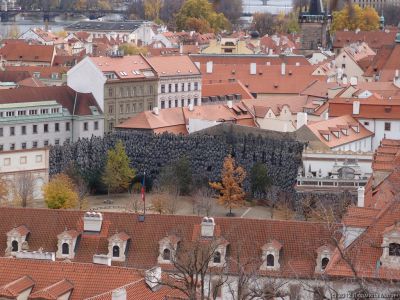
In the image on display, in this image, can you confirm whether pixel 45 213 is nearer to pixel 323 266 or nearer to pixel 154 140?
pixel 323 266

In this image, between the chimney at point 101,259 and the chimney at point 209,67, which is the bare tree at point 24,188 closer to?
the chimney at point 101,259

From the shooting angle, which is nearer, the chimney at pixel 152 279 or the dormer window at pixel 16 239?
the chimney at pixel 152 279

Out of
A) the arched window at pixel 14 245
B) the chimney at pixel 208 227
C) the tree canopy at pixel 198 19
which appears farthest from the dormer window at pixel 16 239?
the tree canopy at pixel 198 19

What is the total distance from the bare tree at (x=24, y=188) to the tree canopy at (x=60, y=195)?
0.89 meters

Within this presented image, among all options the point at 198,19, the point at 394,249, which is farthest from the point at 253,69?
the point at 198,19

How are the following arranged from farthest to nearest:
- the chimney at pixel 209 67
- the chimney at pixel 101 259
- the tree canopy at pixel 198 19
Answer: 1. the tree canopy at pixel 198 19
2. the chimney at pixel 209 67
3. the chimney at pixel 101 259

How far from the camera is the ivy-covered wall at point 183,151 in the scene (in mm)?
74312

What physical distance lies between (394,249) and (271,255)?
25.9ft

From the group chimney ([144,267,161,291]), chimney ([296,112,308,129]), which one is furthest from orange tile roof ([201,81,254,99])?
chimney ([144,267,161,291])

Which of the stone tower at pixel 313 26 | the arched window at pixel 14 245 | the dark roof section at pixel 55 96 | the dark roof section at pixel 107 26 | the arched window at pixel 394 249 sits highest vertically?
the arched window at pixel 394 249

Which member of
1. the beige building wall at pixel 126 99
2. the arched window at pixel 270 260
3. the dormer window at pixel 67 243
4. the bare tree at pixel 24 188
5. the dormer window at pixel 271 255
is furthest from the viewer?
the beige building wall at pixel 126 99

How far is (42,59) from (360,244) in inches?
3730

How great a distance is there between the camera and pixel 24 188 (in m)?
69.6

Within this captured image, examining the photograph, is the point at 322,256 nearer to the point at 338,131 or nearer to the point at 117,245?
the point at 117,245
